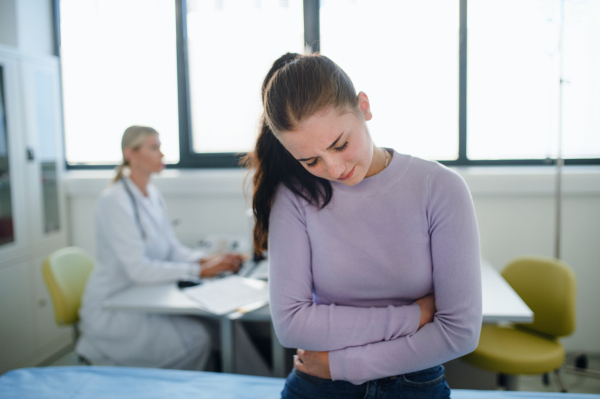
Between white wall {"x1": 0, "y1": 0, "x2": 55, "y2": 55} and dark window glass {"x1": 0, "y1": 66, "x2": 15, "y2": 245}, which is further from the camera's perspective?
white wall {"x1": 0, "y1": 0, "x2": 55, "y2": 55}

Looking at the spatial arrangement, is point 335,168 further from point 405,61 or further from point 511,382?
point 405,61

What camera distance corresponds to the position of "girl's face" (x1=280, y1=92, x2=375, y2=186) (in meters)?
0.92

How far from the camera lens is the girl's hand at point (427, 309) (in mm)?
1012

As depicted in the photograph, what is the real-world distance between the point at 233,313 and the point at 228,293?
0.17 m

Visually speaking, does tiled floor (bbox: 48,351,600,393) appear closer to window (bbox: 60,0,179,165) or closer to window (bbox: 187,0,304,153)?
window (bbox: 187,0,304,153)

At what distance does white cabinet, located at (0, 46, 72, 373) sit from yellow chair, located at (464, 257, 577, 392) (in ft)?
8.31

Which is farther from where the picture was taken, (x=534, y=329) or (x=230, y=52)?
(x=230, y=52)

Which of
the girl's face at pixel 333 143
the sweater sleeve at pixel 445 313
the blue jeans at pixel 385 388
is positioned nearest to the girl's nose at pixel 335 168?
the girl's face at pixel 333 143

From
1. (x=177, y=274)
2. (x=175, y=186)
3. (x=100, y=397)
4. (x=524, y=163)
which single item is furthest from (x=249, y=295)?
(x=524, y=163)

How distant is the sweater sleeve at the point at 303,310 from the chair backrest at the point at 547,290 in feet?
4.07

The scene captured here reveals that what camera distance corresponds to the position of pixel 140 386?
1.33 m

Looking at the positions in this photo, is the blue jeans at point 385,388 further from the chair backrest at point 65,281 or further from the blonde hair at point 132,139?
the blonde hair at point 132,139

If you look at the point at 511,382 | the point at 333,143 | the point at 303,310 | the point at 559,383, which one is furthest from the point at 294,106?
the point at 559,383

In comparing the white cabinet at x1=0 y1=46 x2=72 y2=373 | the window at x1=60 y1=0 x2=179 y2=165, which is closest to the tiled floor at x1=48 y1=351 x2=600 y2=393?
the window at x1=60 y1=0 x2=179 y2=165
